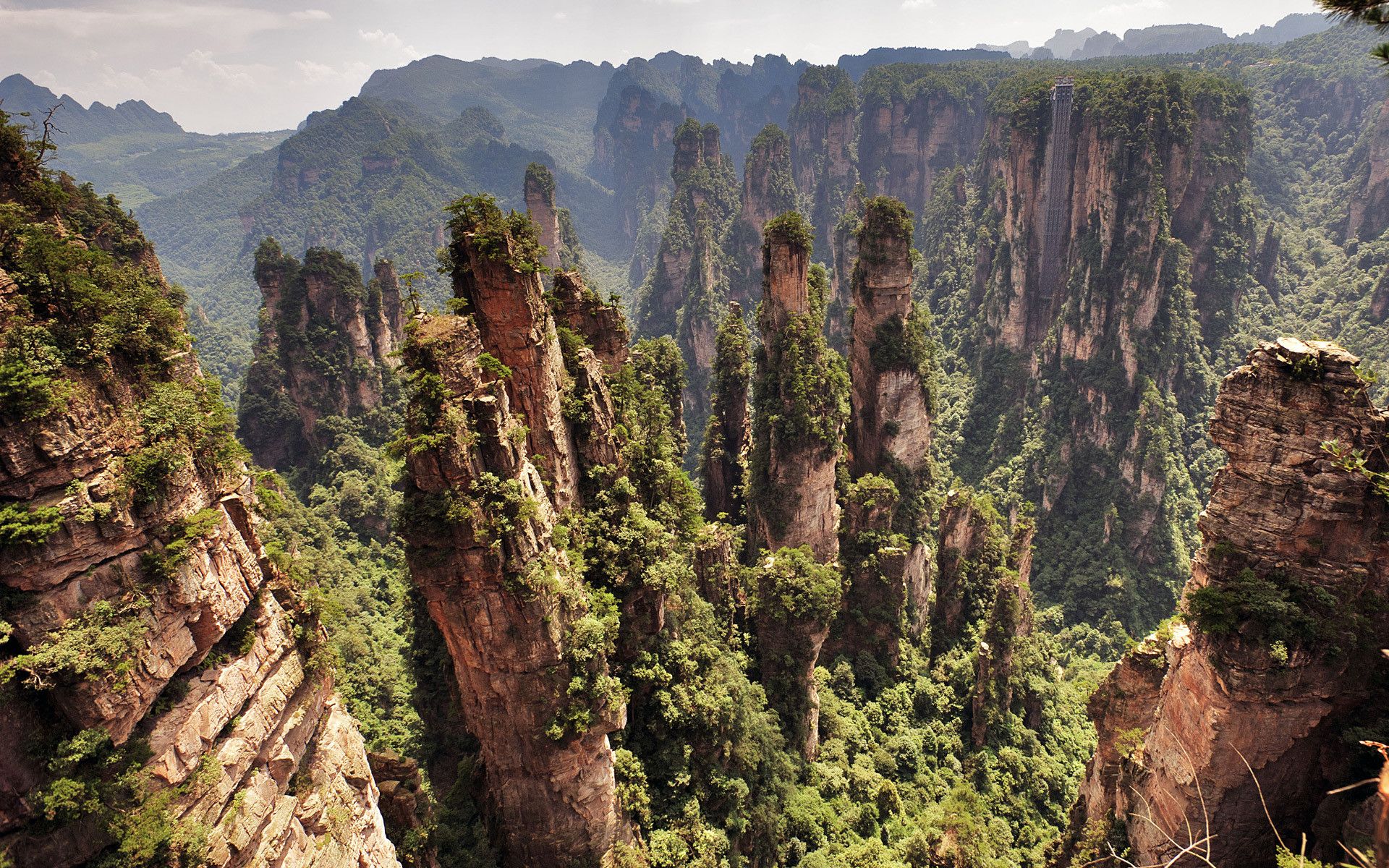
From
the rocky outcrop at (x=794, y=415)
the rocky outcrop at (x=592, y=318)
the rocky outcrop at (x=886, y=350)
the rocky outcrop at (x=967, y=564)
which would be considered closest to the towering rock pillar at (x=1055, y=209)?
the rocky outcrop at (x=886, y=350)

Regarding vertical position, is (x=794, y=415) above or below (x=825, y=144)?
below

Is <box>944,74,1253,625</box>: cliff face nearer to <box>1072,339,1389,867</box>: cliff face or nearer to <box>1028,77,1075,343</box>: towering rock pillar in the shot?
<box>1028,77,1075,343</box>: towering rock pillar

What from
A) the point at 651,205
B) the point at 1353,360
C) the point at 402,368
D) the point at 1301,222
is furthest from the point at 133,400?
the point at 651,205

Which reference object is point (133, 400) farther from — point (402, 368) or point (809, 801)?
point (809, 801)

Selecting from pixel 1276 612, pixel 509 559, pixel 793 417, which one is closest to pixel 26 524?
pixel 509 559

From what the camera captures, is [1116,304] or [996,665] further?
[1116,304]

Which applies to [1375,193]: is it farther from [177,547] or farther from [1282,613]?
[177,547]
